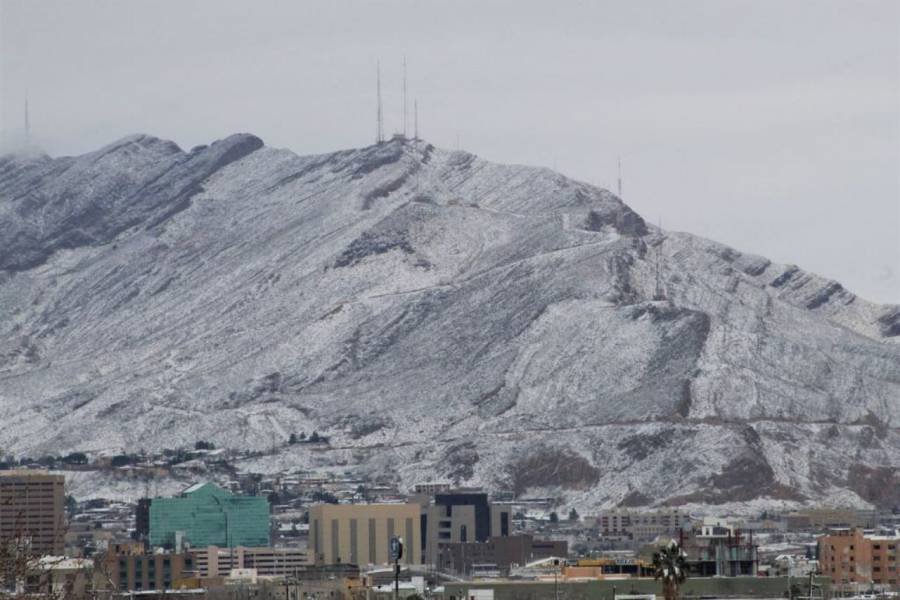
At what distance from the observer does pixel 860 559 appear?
18538cm

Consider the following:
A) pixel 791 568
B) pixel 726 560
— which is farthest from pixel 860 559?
pixel 726 560

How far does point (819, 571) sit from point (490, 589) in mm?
32065

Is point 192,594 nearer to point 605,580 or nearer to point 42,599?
point 605,580

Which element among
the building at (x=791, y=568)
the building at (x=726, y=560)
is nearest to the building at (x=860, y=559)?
the building at (x=791, y=568)

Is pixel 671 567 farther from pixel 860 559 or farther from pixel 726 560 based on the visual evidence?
pixel 860 559

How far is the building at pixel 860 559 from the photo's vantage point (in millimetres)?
180250

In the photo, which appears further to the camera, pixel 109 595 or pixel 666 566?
pixel 109 595

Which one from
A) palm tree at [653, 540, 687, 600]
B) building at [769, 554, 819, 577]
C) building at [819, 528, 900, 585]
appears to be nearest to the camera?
palm tree at [653, 540, 687, 600]

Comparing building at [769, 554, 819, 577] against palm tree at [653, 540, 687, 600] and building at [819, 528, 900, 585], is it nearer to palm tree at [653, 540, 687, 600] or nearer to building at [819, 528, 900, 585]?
building at [819, 528, 900, 585]

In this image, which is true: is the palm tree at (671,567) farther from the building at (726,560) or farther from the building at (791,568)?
the building at (791,568)

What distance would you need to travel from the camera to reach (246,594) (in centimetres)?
19738

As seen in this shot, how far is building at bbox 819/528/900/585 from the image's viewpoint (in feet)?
591

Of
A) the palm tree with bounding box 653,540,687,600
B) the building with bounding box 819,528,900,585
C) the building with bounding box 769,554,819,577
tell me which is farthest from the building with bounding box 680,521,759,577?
the palm tree with bounding box 653,540,687,600

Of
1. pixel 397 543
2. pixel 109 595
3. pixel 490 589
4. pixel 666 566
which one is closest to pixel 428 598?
pixel 490 589
